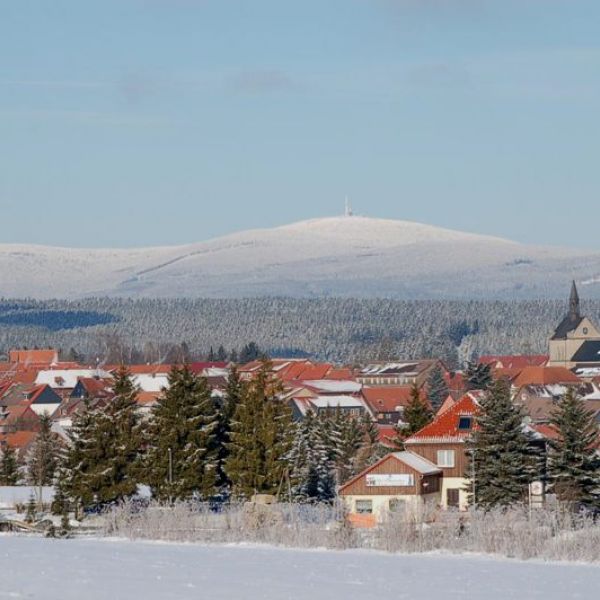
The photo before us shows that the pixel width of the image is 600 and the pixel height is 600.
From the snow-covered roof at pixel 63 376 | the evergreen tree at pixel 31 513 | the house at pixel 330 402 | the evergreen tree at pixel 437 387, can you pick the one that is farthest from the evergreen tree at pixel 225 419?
the snow-covered roof at pixel 63 376

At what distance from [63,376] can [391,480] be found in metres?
111

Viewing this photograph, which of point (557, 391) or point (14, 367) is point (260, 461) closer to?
point (557, 391)

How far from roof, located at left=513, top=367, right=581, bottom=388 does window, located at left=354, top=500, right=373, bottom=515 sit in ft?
311

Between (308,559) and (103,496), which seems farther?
(103,496)

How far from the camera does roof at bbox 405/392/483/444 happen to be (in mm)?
58469

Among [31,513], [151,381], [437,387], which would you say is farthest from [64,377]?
[31,513]

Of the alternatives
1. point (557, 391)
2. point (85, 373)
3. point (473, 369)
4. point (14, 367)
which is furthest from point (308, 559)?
point (14, 367)

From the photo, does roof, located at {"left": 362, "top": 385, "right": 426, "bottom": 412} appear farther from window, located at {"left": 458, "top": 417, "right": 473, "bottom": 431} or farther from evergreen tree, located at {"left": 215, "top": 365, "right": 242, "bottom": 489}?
evergreen tree, located at {"left": 215, "top": 365, "right": 242, "bottom": 489}

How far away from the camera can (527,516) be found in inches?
1607

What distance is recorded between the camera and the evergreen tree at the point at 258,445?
5200 centimetres

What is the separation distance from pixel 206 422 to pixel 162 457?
7.54 ft

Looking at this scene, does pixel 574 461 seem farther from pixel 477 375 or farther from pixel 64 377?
pixel 64 377

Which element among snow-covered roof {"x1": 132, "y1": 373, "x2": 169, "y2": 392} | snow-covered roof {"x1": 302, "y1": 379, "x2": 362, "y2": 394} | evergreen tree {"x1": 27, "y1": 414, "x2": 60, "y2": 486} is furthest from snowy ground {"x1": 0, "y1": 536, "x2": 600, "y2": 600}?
snow-covered roof {"x1": 132, "y1": 373, "x2": 169, "y2": 392}

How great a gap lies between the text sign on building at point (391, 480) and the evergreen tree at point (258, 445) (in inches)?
147
